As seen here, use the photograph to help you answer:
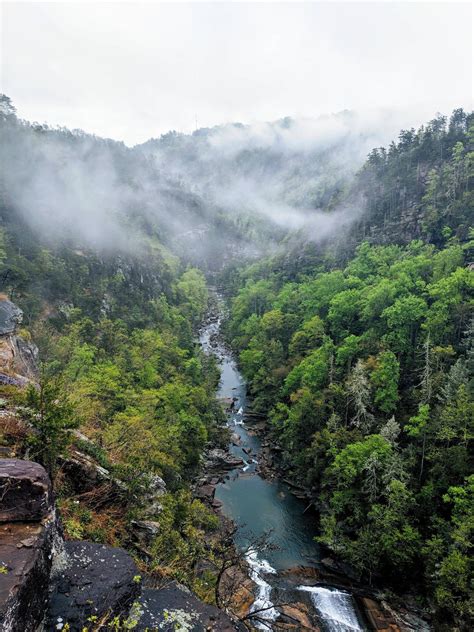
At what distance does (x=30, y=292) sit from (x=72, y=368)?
1080 inches

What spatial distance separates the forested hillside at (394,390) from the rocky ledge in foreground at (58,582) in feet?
81.0

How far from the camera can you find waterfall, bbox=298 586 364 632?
2869cm

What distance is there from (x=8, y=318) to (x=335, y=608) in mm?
39355

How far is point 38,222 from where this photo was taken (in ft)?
316

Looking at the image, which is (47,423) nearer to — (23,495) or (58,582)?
(23,495)

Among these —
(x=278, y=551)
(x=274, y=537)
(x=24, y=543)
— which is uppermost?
(x=24, y=543)

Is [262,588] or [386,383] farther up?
[386,383]

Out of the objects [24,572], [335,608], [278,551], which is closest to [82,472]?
[24,572]

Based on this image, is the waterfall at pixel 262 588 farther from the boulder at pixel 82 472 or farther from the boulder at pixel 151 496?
the boulder at pixel 82 472

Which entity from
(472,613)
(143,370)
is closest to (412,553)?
(472,613)

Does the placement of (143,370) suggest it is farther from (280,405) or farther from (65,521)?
(65,521)

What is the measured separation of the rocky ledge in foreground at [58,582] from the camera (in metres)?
8.00

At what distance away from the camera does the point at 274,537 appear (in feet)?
121

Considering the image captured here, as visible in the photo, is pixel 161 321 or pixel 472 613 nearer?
pixel 472 613
